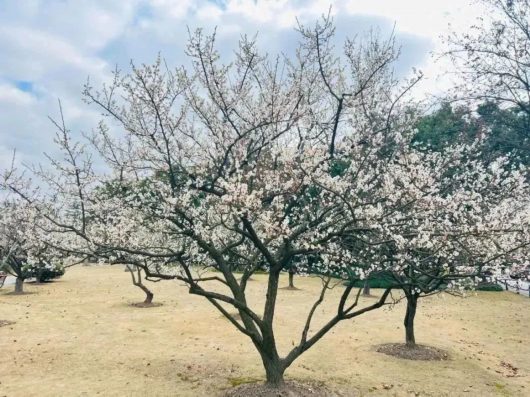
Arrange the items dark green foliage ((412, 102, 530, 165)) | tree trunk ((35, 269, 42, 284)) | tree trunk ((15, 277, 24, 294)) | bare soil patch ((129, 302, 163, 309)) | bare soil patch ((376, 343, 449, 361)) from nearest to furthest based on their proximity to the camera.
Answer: bare soil patch ((376, 343, 449, 361)) → bare soil patch ((129, 302, 163, 309)) → tree trunk ((15, 277, 24, 294)) → dark green foliage ((412, 102, 530, 165)) → tree trunk ((35, 269, 42, 284))

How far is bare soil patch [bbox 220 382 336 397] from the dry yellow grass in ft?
1.37

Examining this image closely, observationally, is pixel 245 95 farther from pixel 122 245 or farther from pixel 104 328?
pixel 104 328

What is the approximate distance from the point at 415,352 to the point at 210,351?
18.7 ft

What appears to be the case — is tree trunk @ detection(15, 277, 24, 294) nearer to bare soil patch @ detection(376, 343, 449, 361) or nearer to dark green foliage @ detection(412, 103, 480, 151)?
bare soil patch @ detection(376, 343, 449, 361)

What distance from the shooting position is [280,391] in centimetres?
793

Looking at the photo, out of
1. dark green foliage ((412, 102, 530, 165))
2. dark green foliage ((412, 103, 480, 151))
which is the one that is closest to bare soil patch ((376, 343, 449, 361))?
dark green foliage ((412, 102, 530, 165))

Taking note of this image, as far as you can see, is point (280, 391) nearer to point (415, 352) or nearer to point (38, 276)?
point (415, 352)

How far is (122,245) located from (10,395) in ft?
12.0

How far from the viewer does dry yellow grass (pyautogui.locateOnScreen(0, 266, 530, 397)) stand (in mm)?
8906

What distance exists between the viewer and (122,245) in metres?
7.87

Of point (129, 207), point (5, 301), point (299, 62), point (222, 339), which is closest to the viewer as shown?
point (129, 207)

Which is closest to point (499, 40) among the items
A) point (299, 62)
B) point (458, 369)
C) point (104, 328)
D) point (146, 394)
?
point (299, 62)

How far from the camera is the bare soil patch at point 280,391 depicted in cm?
788

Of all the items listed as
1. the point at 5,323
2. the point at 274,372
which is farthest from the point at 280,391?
the point at 5,323
